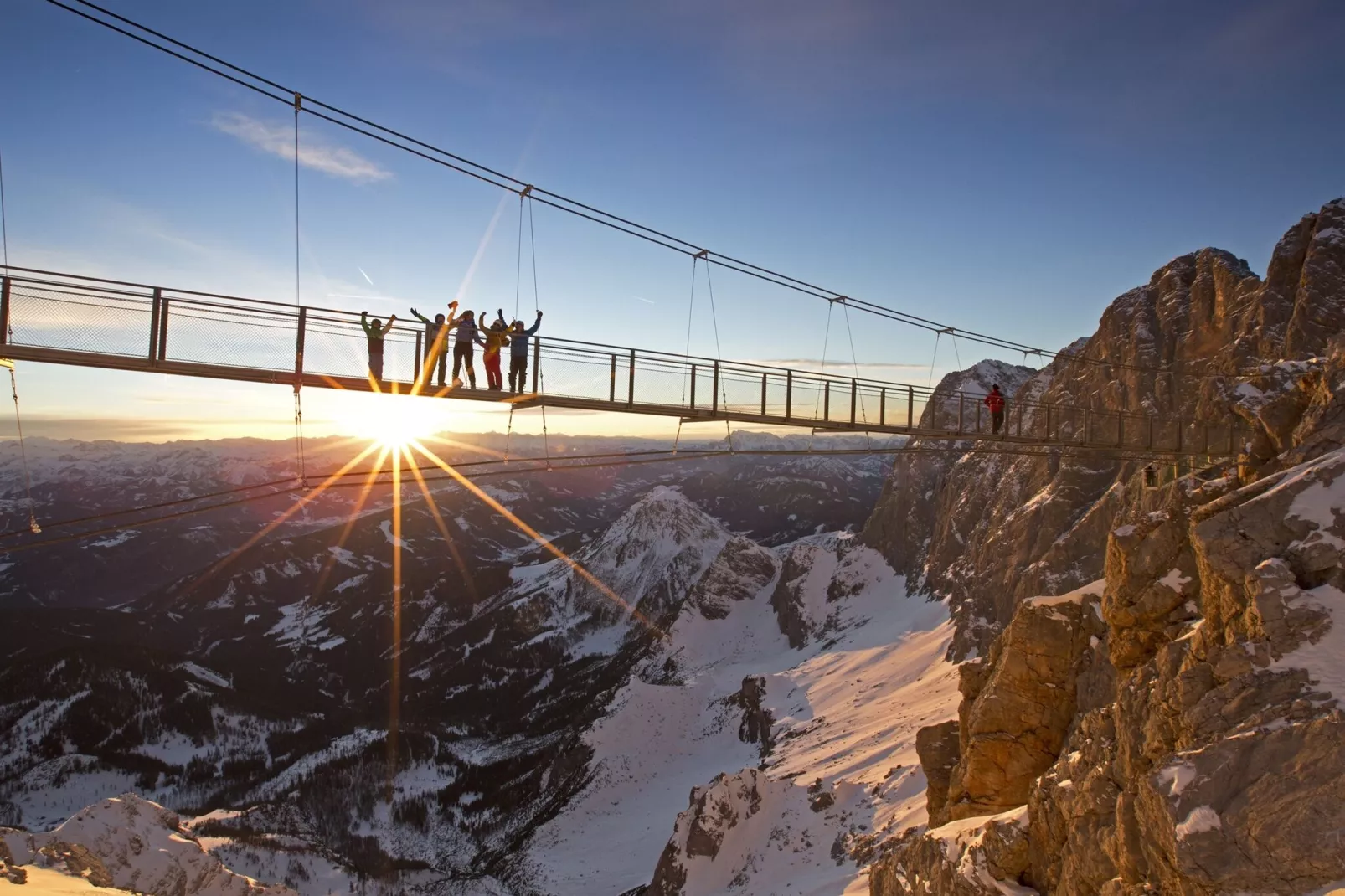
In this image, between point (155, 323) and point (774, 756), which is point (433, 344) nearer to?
point (155, 323)

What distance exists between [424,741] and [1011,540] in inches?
4639

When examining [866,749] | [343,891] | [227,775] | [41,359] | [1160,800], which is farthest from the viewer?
[227,775]

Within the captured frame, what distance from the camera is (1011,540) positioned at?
78188 millimetres

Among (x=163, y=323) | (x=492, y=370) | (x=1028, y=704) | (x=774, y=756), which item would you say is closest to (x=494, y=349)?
(x=492, y=370)

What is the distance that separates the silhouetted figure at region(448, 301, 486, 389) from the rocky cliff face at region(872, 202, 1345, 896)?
45.9 feet

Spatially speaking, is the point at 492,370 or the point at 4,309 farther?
the point at 492,370

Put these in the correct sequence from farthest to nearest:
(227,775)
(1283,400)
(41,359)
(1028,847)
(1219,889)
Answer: (227,775), (1283,400), (1028,847), (41,359), (1219,889)

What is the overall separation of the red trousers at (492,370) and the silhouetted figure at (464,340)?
1.06 ft

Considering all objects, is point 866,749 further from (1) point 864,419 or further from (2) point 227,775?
(2) point 227,775

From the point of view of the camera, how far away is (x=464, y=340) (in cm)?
1798

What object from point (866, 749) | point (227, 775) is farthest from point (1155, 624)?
point (227, 775)

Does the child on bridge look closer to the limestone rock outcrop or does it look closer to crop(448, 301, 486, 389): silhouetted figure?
crop(448, 301, 486, 389): silhouetted figure

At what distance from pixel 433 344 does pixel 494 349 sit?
131 centimetres

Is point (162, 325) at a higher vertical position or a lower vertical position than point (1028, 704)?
higher
